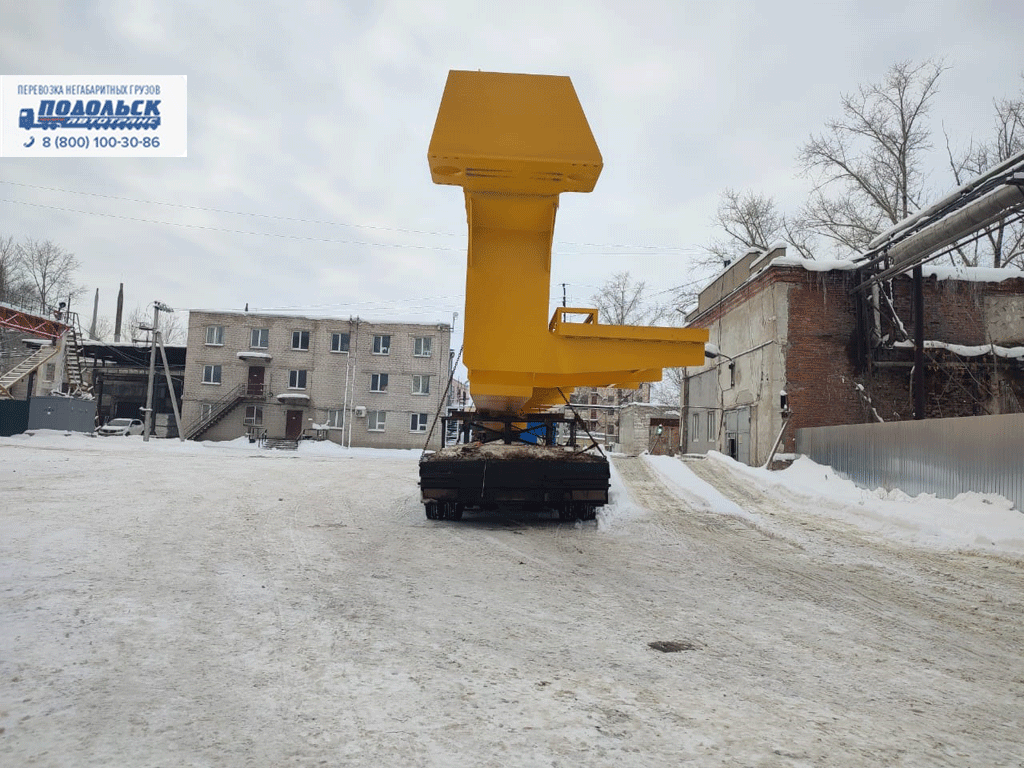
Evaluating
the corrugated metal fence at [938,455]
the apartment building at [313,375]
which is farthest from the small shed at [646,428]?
the corrugated metal fence at [938,455]

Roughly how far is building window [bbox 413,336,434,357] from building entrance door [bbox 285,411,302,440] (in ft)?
29.1

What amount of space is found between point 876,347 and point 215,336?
39768 mm

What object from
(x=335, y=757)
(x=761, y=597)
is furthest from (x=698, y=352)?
(x=335, y=757)

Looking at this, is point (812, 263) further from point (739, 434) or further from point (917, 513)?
point (917, 513)

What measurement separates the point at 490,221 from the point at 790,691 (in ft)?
14.3

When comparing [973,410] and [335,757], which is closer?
[335,757]

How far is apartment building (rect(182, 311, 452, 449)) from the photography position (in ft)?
142

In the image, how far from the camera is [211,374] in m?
44.0

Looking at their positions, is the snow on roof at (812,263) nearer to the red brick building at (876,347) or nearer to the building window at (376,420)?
→ the red brick building at (876,347)

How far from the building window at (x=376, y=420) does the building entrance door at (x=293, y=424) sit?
15.6ft

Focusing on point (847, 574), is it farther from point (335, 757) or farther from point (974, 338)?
point (974, 338)

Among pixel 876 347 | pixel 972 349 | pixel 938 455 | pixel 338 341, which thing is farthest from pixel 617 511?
pixel 338 341

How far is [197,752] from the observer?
252cm

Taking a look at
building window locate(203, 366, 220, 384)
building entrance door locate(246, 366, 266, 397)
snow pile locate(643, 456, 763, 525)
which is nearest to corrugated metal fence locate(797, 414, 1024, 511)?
snow pile locate(643, 456, 763, 525)
